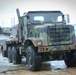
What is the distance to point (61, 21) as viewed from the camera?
10914mm

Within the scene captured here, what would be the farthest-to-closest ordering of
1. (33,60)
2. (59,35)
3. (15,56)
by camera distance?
1. (15,56)
2. (59,35)
3. (33,60)

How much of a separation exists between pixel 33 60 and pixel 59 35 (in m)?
1.22

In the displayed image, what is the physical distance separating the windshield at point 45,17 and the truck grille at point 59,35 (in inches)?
35.0

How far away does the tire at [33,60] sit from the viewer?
960 centimetres

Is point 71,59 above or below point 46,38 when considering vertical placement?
below

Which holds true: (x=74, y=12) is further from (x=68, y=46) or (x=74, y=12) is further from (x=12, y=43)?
(x=68, y=46)

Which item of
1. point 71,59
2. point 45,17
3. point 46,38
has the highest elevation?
point 45,17

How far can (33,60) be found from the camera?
9.63 meters

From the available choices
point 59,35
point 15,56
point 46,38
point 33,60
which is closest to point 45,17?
point 59,35

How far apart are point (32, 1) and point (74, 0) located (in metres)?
2.56

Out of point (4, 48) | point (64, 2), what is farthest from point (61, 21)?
point (64, 2)

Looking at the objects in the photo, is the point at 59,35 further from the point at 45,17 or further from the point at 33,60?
the point at 33,60

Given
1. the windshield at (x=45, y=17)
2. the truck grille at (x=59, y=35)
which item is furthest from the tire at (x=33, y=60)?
the windshield at (x=45, y=17)

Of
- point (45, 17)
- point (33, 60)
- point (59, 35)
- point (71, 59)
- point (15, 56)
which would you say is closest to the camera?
point (33, 60)
